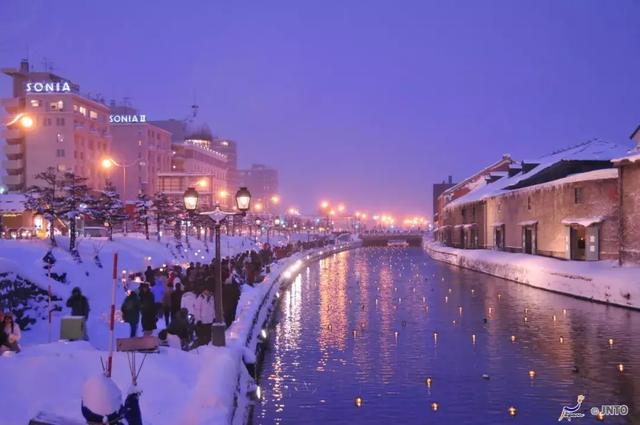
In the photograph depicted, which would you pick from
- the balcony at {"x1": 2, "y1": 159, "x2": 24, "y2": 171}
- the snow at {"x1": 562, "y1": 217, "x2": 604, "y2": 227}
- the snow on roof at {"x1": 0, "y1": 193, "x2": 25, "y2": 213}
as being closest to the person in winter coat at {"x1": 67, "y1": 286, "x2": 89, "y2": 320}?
the snow at {"x1": 562, "y1": 217, "x2": 604, "y2": 227}

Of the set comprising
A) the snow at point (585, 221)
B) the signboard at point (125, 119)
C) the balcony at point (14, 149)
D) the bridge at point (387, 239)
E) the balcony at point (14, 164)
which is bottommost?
the bridge at point (387, 239)

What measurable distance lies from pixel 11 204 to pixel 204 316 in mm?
44057

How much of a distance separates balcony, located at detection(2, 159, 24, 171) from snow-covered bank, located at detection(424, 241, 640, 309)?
229ft

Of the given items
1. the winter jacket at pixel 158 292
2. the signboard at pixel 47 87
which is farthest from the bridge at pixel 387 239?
the winter jacket at pixel 158 292

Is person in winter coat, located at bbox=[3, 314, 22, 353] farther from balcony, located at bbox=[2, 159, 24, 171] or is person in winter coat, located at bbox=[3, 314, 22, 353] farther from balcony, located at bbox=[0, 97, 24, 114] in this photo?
balcony, located at bbox=[0, 97, 24, 114]

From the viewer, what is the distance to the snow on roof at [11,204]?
5431 centimetres

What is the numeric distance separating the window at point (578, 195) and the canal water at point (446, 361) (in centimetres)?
1108

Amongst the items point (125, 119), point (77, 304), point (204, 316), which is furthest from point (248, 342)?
point (125, 119)

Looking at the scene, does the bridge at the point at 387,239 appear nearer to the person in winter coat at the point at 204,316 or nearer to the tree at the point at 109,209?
the tree at the point at 109,209

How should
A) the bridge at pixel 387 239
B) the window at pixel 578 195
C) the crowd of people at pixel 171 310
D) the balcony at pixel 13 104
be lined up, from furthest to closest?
the bridge at pixel 387 239 → the balcony at pixel 13 104 → the window at pixel 578 195 → the crowd of people at pixel 171 310

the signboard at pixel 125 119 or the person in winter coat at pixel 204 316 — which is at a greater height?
the signboard at pixel 125 119

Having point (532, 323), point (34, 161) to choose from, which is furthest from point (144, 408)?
point (34, 161)

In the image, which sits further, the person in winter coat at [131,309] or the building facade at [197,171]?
the building facade at [197,171]

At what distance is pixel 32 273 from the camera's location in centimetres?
2438
